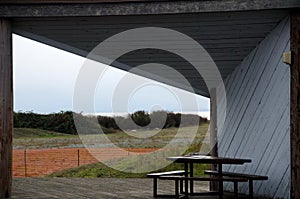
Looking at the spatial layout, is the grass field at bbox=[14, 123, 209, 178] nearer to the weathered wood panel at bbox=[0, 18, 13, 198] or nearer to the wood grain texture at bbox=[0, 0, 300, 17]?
the weathered wood panel at bbox=[0, 18, 13, 198]

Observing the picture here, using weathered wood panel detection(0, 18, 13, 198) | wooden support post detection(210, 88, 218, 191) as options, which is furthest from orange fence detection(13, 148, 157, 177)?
weathered wood panel detection(0, 18, 13, 198)

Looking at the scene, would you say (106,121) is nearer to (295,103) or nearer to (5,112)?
(5,112)

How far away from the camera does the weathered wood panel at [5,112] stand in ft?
22.5

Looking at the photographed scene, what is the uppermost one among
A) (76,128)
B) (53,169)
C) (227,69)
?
(227,69)

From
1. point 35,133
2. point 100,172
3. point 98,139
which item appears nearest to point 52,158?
point 35,133

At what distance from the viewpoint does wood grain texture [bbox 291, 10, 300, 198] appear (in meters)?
6.37

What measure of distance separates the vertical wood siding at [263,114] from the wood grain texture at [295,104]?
0.58ft

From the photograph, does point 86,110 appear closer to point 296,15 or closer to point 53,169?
point 53,169

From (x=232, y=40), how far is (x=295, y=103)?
125cm

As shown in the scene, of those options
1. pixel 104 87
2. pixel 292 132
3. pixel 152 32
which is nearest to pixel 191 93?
pixel 104 87

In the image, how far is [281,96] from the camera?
6828 millimetres

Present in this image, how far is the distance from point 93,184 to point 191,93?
2.13 metres

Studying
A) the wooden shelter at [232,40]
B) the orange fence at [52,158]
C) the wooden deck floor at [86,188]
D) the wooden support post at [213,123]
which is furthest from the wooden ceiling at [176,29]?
the orange fence at [52,158]

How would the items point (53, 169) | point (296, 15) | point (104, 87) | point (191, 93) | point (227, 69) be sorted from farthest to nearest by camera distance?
point (53, 169) < point (191, 93) < point (104, 87) < point (227, 69) < point (296, 15)
